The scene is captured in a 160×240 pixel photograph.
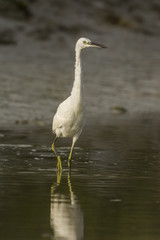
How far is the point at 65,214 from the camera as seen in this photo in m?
7.46

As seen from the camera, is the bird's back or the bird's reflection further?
the bird's back

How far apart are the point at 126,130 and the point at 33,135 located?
7.30 ft

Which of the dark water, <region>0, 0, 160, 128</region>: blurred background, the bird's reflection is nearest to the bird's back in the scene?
the dark water

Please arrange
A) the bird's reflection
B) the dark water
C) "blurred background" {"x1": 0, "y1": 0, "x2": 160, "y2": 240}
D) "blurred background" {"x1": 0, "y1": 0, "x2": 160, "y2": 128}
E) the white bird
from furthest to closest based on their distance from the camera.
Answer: "blurred background" {"x1": 0, "y1": 0, "x2": 160, "y2": 128}
the white bird
"blurred background" {"x1": 0, "y1": 0, "x2": 160, "y2": 240}
the dark water
the bird's reflection

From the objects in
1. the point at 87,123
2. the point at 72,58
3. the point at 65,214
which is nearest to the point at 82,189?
the point at 65,214

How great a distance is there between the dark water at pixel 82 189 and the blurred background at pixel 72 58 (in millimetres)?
3117

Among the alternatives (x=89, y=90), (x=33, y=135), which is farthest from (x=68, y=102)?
(x=89, y=90)

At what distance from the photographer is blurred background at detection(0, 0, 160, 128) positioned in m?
18.4

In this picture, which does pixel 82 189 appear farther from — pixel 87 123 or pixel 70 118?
pixel 87 123

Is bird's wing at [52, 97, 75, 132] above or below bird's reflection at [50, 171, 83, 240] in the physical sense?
above

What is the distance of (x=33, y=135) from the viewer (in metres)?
13.9

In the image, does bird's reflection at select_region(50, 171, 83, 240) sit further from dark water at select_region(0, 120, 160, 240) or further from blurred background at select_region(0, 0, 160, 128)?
blurred background at select_region(0, 0, 160, 128)

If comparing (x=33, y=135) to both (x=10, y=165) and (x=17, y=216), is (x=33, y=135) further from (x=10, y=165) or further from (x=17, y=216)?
(x=17, y=216)

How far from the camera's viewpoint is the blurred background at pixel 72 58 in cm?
1842
